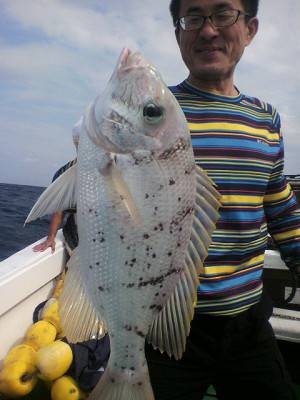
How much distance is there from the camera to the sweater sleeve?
2.22 metres

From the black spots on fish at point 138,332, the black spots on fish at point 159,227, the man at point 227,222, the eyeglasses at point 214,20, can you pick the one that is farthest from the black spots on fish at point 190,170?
the eyeglasses at point 214,20

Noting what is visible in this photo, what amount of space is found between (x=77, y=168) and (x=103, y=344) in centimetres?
220

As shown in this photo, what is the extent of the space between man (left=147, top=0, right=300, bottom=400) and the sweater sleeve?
0.10 meters

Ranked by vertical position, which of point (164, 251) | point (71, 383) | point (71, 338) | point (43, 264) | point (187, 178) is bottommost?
point (71, 383)

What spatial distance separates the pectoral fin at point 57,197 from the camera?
57.3 inches

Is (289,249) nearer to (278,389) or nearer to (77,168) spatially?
(278,389)

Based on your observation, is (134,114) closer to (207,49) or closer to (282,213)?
(207,49)

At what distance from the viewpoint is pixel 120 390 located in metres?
1.51

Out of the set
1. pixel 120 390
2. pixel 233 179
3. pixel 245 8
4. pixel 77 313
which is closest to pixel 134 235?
pixel 77 313

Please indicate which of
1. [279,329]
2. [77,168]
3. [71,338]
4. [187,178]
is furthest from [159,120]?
[279,329]

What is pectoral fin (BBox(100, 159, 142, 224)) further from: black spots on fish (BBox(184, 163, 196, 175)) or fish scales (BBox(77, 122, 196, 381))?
black spots on fish (BBox(184, 163, 196, 175))

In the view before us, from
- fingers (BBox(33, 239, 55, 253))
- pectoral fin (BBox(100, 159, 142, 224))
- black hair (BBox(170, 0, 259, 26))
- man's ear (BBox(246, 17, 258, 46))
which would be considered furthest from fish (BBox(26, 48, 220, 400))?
fingers (BBox(33, 239, 55, 253))

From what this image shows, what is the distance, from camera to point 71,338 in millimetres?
1522

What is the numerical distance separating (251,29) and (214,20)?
1.12 feet
